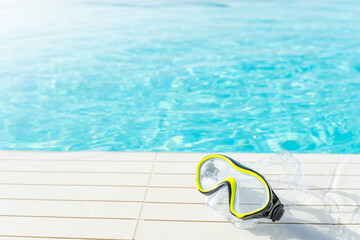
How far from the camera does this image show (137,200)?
177 centimetres

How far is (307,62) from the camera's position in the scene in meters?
4.92

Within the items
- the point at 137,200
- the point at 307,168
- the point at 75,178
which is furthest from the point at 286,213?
the point at 75,178

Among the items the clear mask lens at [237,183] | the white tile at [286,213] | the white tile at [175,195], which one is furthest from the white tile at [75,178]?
the clear mask lens at [237,183]

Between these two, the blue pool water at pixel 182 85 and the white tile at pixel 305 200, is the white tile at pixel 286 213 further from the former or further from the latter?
the blue pool water at pixel 182 85

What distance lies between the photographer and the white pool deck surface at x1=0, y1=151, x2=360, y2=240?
1535mm

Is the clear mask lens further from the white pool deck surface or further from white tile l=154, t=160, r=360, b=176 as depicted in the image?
white tile l=154, t=160, r=360, b=176

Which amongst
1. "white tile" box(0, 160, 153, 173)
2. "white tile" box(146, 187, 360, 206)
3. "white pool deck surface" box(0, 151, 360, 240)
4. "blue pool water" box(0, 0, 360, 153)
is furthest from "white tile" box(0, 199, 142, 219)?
"blue pool water" box(0, 0, 360, 153)

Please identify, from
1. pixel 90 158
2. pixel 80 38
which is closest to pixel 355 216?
pixel 90 158

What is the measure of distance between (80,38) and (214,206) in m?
5.55

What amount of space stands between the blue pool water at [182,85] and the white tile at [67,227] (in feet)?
4.87

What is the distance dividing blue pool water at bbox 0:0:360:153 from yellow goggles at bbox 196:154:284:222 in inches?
50.0

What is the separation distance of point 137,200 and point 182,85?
2.59 metres

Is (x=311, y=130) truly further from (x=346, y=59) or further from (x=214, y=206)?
(x=346, y=59)

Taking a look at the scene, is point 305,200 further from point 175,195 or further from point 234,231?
point 175,195
